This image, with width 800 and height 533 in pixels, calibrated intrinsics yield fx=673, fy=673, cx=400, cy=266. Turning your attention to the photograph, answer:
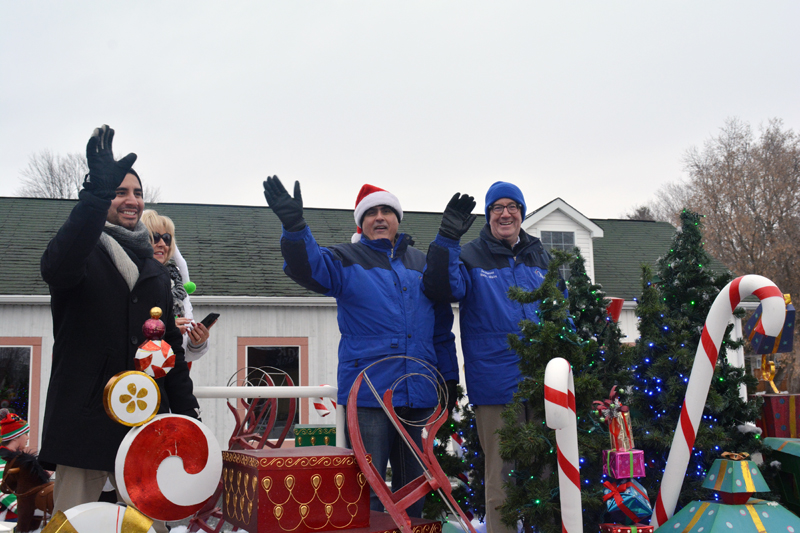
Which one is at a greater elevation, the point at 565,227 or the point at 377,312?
the point at 565,227

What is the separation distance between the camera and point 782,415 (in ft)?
11.7

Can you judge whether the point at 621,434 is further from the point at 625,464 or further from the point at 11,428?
the point at 11,428

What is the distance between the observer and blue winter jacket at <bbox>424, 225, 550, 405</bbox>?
3.34 meters

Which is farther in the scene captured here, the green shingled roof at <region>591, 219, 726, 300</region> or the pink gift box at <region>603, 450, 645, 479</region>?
the green shingled roof at <region>591, 219, 726, 300</region>

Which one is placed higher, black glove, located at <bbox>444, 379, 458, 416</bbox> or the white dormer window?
the white dormer window

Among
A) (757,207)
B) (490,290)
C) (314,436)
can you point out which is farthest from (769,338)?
(757,207)

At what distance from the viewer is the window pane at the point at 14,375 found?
10.4 meters

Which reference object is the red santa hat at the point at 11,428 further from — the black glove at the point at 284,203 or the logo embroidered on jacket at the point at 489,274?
the logo embroidered on jacket at the point at 489,274

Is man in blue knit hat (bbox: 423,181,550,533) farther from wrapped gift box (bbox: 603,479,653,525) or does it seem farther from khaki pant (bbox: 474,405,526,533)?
wrapped gift box (bbox: 603,479,653,525)

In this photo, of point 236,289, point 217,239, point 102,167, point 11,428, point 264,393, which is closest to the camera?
point 102,167

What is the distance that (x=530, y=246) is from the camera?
12.3ft

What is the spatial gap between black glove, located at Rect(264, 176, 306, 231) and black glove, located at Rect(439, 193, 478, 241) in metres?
0.70

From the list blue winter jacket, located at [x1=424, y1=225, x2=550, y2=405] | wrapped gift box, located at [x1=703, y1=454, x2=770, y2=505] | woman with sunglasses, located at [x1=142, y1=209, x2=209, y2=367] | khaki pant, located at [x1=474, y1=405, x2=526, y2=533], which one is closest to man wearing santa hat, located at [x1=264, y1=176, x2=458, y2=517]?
blue winter jacket, located at [x1=424, y1=225, x2=550, y2=405]

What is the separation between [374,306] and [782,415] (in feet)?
7.38
